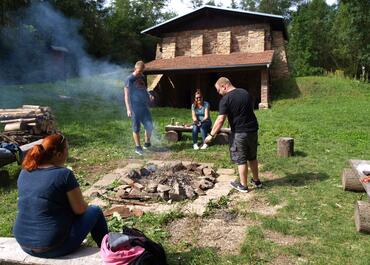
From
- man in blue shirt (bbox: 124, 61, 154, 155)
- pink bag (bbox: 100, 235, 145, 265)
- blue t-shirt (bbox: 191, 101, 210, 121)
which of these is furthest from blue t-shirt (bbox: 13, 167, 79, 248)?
blue t-shirt (bbox: 191, 101, 210, 121)

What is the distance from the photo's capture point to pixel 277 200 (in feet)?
17.8

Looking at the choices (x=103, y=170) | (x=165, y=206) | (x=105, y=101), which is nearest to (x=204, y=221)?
(x=165, y=206)

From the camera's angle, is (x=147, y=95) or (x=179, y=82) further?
(x=179, y=82)

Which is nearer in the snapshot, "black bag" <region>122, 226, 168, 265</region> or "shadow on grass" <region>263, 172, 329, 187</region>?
"black bag" <region>122, 226, 168, 265</region>

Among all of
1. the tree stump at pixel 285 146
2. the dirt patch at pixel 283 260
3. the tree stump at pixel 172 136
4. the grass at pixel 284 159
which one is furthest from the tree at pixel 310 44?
the dirt patch at pixel 283 260

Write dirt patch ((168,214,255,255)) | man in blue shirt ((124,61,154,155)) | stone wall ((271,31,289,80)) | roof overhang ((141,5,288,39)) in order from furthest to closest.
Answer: stone wall ((271,31,289,80)) → roof overhang ((141,5,288,39)) → man in blue shirt ((124,61,154,155)) → dirt patch ((168,214,255,255))

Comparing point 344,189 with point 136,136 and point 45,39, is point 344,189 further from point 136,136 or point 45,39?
point 45,39

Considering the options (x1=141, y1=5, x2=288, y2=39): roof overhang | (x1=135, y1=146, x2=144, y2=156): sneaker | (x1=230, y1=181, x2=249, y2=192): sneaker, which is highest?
(x1=141, y1=5, x2=288, y2=39): roof overhang

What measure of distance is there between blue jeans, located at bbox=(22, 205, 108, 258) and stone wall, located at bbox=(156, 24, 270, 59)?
18.1 meters

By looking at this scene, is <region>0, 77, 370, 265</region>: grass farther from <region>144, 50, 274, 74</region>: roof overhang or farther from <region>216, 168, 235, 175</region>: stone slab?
<region>144, 50, 274, 74</region>: roof overhang

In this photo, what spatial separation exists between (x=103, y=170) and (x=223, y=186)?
2.49m

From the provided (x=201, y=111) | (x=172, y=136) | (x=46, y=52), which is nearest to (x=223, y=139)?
(x=201, y=111)

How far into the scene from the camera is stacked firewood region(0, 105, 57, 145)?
340 inches

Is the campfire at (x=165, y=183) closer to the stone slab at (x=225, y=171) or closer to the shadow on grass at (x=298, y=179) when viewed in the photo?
the stone slab at (x=225, y=171)
